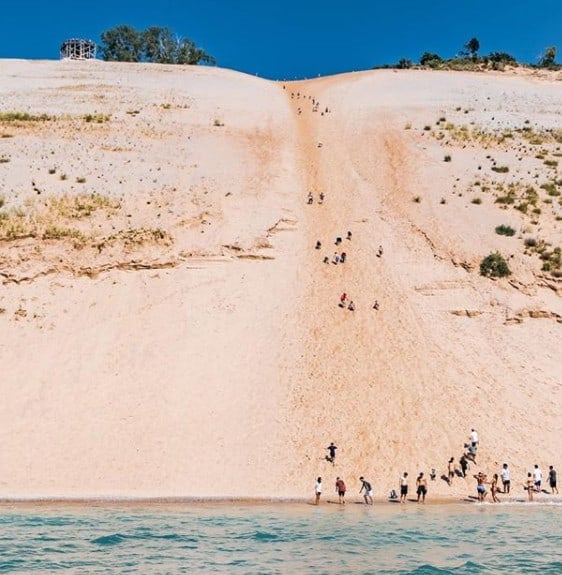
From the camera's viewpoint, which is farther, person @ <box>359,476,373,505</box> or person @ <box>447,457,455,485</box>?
person @ <box>447,457,455,485</box>

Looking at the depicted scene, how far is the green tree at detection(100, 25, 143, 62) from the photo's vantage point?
84.1m

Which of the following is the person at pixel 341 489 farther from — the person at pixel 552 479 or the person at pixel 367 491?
the person at pixel 552 479

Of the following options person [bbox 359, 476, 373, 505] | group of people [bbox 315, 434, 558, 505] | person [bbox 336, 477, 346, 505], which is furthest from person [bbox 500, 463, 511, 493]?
person [bbox 336, 477, 346, 505]

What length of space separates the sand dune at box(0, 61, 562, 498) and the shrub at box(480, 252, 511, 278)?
15.4 inches

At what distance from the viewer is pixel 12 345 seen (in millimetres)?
28984

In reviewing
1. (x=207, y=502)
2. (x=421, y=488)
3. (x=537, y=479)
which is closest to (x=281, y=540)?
(x=207, y=502)

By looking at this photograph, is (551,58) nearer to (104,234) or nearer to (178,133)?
(178,133)

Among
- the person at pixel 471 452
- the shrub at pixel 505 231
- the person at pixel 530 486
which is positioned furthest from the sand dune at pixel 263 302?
the shrub at pixel 505 231

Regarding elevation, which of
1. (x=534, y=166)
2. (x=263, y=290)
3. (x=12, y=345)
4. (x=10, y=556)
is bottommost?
(x=10, y=556)

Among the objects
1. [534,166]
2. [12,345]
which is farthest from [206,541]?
[534,166]

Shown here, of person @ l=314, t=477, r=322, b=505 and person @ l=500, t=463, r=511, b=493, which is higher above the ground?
person @ l=500, t=463, r=511, b=493

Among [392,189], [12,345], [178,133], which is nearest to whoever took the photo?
[12,345]

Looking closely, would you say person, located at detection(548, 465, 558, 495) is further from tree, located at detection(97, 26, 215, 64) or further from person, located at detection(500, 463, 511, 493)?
tree, located at detection(97, 26, 215, 64)

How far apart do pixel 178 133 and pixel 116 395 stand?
2306cm
